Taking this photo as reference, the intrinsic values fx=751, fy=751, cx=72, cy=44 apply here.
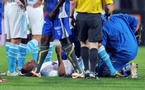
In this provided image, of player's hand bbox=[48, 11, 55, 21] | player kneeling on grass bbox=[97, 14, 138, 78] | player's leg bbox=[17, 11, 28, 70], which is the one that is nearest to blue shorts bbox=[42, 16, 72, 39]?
player's hand bbox=[48, 11, 55, 21]

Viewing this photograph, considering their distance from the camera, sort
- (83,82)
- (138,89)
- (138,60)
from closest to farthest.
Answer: (138,89) → (83,82) → (138,60)

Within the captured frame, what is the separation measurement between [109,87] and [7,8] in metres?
3.16

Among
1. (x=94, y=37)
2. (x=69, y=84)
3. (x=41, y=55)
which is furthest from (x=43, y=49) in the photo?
(x=69, y=84)

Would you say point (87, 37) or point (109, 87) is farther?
point (87, 37)

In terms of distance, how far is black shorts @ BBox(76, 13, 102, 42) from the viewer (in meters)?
13.5

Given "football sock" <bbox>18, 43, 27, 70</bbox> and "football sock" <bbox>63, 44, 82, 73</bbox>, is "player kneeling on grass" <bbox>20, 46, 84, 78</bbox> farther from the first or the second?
"football sock" <bbox>18, 43, 27, 70</bbox>

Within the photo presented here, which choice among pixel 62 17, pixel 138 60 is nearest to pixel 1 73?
pixel 62 17

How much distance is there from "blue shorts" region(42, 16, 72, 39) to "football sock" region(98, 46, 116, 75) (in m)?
0.70

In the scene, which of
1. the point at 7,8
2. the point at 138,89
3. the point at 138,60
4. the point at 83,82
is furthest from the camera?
the point at 138,60

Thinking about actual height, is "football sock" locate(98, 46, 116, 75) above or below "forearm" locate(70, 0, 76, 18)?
below

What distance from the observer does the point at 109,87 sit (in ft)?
40.6

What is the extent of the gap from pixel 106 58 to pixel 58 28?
1.11 meters

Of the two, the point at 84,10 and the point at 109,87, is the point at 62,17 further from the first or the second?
the point at 109,87

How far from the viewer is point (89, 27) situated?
13.6 metres
